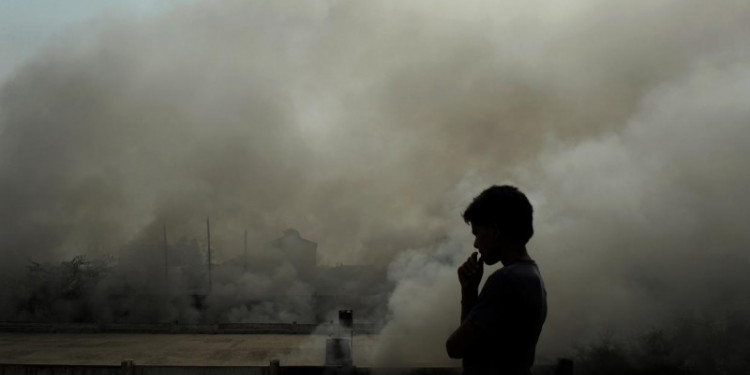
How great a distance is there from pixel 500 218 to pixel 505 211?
28mm

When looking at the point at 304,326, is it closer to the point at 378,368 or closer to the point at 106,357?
the point at 106,357

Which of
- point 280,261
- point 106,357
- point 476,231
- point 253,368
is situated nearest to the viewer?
point 476,231

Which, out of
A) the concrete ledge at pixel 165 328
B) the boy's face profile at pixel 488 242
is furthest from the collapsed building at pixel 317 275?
the boy's face profile at pixel 488 242

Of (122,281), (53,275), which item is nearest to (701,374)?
(122,281)

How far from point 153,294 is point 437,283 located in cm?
2188

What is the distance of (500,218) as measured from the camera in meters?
2.11

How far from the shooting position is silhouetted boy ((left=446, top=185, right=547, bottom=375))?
1.96 metres

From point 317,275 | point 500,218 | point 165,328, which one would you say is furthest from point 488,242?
point 317,275

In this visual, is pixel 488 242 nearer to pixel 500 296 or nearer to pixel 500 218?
pixel 500 218

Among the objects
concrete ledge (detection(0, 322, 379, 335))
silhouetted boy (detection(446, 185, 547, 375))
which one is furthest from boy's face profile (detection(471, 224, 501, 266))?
concrete ledge (detection(0, 322, 379, 335))

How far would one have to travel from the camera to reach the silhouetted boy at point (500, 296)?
1964 mm

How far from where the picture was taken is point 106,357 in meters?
20.8

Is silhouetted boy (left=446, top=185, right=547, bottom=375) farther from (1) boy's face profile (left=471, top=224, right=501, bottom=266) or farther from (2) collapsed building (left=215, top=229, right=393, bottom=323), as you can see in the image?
(2) collapsed building (left=215, top=229, right=393, bottom=323)

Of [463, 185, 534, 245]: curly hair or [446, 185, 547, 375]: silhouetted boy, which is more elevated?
[463, 185, 534, 245]: curly hair
